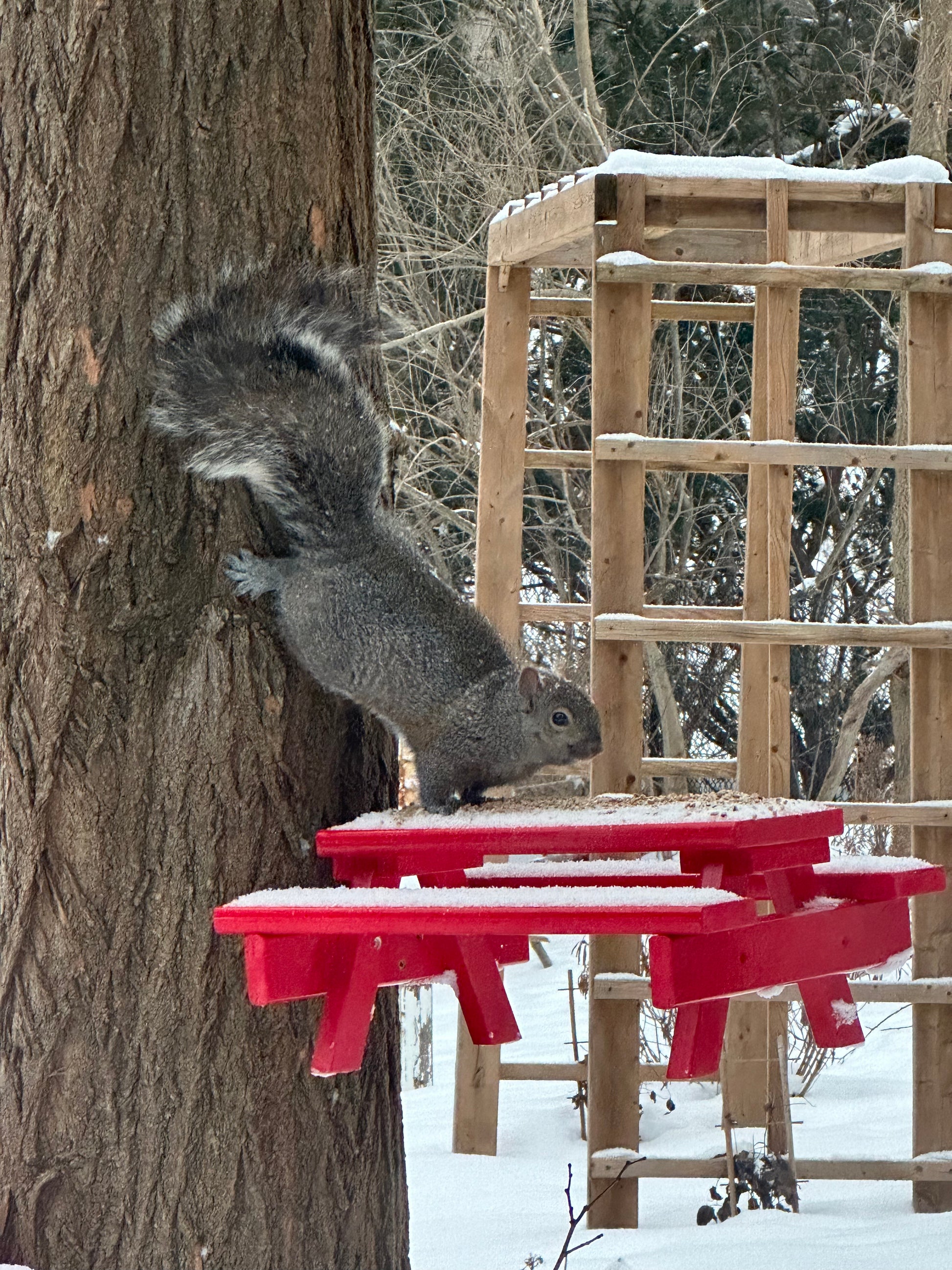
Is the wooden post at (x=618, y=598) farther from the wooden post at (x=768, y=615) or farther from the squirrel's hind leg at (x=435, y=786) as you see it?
the squirrel's hind leg at (x=435, y=786)

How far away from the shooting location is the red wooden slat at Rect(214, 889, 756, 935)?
61.4 inches

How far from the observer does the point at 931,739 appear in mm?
3631

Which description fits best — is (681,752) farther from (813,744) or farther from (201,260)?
(201,260)

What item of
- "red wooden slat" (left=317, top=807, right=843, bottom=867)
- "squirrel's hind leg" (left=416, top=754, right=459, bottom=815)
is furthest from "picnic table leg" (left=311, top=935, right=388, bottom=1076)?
"squirrel's hind leg" (left=416, top=754, right=459, bottom=815)

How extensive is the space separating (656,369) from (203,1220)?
744 centimetres

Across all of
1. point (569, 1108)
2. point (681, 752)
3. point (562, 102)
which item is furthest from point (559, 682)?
point (562, 102)

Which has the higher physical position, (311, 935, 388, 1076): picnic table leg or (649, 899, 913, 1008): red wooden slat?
(649, 899, 913, 1008): red wooden slat

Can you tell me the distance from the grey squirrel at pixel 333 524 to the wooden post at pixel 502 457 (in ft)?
5.75

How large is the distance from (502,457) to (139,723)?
256cm

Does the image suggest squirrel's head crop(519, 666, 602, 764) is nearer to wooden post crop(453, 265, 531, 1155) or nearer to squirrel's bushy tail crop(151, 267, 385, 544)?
squirrel's bushy tail crop(151, 267, 385, 544)

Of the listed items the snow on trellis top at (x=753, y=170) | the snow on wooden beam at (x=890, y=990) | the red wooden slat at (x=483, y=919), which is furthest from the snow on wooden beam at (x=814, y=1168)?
the snow on trellis top at (x=753, y=170)

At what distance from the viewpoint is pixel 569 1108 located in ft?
16.5

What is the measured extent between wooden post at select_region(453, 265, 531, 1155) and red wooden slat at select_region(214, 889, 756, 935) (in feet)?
8.73

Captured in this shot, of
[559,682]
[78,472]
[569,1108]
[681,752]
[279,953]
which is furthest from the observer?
[681,752]
